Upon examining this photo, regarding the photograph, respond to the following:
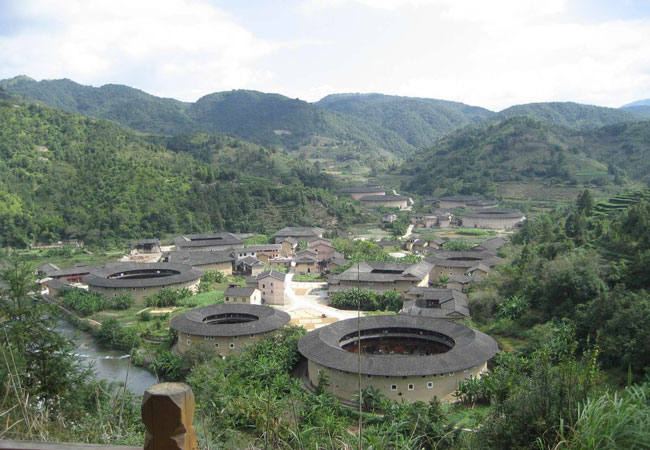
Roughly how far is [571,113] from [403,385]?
141971 millimetres

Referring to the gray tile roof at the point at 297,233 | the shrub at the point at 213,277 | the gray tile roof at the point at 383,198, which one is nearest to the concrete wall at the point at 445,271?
the shrub at the point at 213,277

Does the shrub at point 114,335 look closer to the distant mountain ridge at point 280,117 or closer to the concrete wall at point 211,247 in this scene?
the concrete wall at point 211,247

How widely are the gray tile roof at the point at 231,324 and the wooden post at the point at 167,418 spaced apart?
1866 centimetres

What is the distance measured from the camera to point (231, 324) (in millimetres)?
20984

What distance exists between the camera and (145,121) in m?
128

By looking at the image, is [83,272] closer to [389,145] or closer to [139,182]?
[139,182]

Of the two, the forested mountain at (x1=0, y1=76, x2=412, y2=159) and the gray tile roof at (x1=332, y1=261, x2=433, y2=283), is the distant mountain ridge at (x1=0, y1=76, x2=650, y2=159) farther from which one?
the gray tile roof at (x1=332, y1=261, x2=433, y2=283)

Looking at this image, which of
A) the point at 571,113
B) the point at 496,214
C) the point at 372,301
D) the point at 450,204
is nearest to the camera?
the point at 372,301

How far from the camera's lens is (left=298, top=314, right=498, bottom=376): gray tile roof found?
15.2m

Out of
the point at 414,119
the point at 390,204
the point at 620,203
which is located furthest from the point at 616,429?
the point at 414,119

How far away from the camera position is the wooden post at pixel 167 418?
1783 millimetres

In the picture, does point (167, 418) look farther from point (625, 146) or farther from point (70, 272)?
point (625, 146)

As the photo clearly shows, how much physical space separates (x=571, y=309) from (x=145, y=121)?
415 feet

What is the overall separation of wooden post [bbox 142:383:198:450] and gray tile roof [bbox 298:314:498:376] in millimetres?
13469
